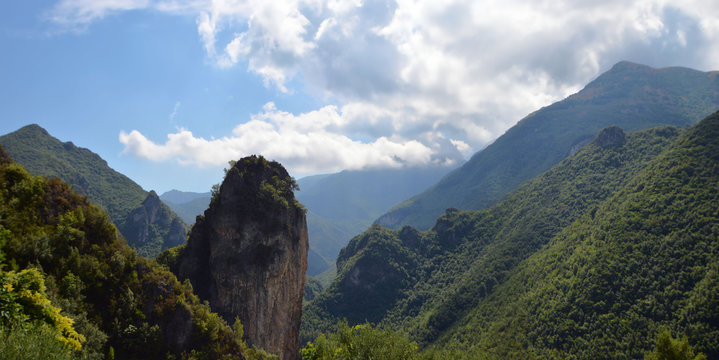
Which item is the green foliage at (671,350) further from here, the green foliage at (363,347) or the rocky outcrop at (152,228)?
the rocky outcrop at (152,228)

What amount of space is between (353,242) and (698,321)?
153m

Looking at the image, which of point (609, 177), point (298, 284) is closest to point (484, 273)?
point (609, 177)

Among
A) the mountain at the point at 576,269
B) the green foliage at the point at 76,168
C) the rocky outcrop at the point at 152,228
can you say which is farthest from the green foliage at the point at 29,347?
the rocky outcrop at the point at 152,228

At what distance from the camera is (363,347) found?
73.5 ft

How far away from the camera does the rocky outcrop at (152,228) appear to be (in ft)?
497

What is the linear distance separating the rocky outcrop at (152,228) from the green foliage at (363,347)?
504 feet

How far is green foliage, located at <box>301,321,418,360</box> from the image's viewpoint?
2152cm

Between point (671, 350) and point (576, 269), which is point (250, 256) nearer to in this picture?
point (671, 350)

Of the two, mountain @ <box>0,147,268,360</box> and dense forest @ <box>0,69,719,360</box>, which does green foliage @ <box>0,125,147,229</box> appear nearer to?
dense forest @ <box>0,69,719,360</box>

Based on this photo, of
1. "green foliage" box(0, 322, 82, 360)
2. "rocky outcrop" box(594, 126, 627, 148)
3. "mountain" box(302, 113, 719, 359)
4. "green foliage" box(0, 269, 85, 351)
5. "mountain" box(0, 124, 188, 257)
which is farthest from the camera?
"rocky outcrop" box(594, 126, 627, 148)

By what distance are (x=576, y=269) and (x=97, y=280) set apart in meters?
98.0

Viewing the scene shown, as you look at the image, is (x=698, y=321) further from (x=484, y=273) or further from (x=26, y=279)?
(x=26, y=279)

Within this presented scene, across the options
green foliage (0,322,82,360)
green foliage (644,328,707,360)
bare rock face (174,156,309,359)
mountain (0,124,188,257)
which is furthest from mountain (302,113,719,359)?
mountain (0,124,188,257)

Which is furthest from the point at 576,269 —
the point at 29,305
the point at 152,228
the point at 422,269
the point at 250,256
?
the point at 152,228
